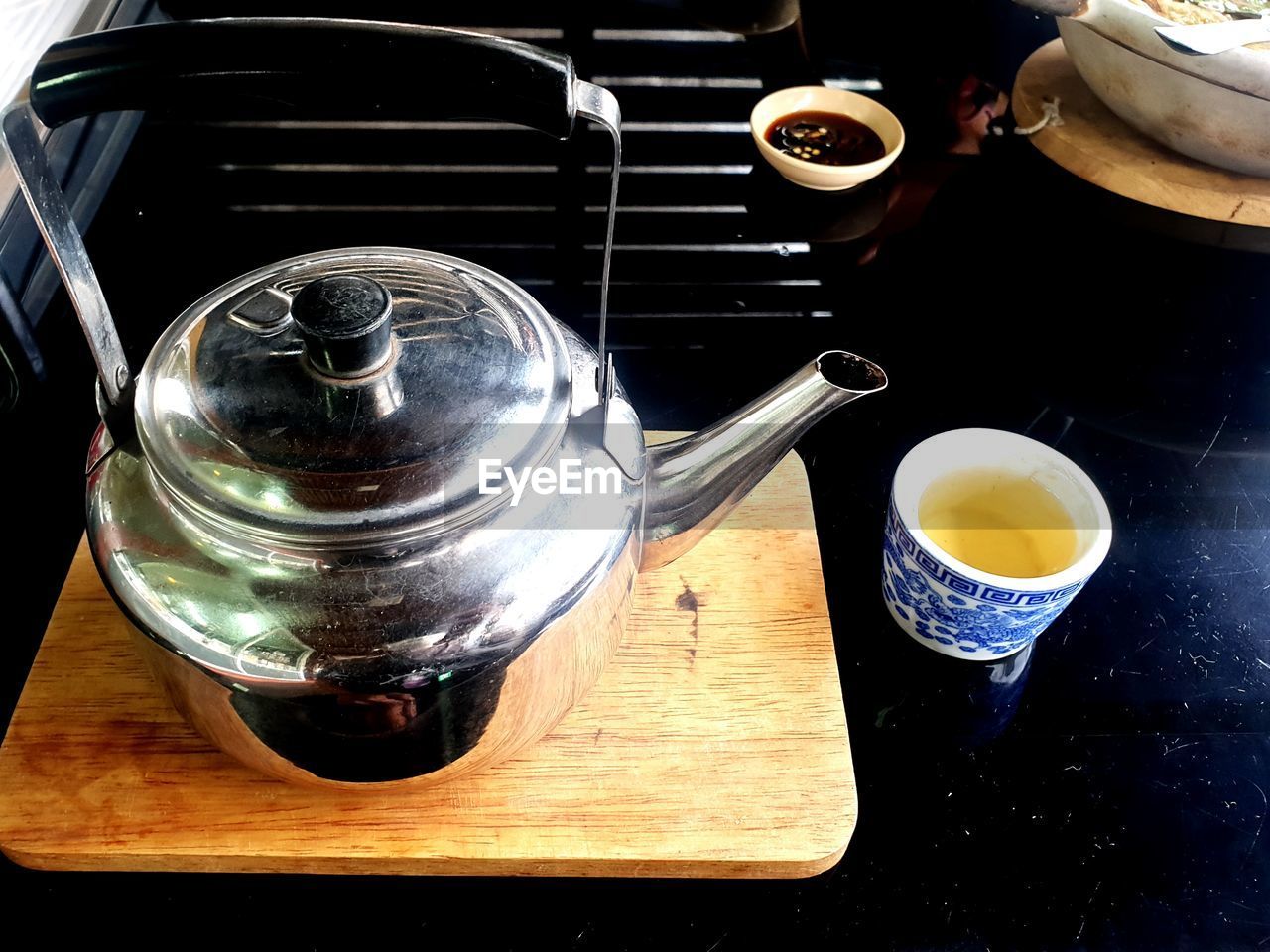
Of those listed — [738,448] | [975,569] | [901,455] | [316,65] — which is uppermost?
[316,65]

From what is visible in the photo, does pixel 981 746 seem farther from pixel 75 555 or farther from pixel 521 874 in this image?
pixel 75 555

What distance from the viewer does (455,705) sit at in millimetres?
590

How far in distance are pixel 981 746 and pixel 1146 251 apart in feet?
2.23

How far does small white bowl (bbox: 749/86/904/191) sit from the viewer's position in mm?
1091

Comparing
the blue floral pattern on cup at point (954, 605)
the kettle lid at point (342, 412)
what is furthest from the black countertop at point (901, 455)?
the kettle lid at point (342, 412)

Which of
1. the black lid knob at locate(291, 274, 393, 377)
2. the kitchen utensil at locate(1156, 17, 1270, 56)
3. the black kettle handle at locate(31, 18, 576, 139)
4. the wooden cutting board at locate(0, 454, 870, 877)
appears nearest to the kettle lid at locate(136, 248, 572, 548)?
the black lid knob at locate(291, 274, 393, 377)

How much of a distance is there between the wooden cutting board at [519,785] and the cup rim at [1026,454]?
0.13 meters

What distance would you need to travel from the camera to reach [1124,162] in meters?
1.11

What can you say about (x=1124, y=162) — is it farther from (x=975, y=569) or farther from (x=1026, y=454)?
(x=975, y=569)

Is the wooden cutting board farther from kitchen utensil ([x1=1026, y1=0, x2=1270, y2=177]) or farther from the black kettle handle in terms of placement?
kitchen utensil ([x1=1026, y1=0, x2=1270, y2=177])

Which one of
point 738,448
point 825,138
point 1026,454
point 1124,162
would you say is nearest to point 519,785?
point 738,448

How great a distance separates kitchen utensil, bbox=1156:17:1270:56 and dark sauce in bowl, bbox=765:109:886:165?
0.31 meters

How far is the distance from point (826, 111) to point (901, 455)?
470 mm

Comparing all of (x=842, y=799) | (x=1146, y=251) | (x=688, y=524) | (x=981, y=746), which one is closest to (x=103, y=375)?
(x=688, y=524)
